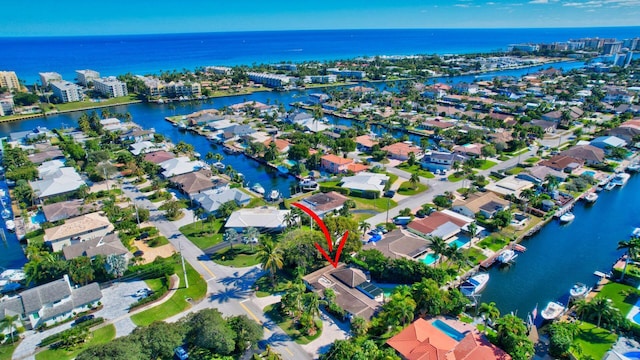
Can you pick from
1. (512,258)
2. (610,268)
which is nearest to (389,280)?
(512,258)

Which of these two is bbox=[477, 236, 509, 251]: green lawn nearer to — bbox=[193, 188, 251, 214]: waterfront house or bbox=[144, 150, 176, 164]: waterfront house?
bbox=[193, 188, 251, 214]: waterfront house

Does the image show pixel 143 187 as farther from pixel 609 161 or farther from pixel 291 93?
pixel 291 93

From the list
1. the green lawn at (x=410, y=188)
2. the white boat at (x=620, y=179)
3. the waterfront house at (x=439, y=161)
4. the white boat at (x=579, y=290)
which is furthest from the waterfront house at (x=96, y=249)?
the white boat at (x=620, y=179)

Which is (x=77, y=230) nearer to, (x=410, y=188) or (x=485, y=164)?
(x=410, y=188)

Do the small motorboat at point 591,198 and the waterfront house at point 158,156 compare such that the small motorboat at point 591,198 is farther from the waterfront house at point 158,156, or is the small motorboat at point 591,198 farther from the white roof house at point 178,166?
the waterfront house at point 158,156

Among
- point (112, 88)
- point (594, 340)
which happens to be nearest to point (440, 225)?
point (594, 340)
